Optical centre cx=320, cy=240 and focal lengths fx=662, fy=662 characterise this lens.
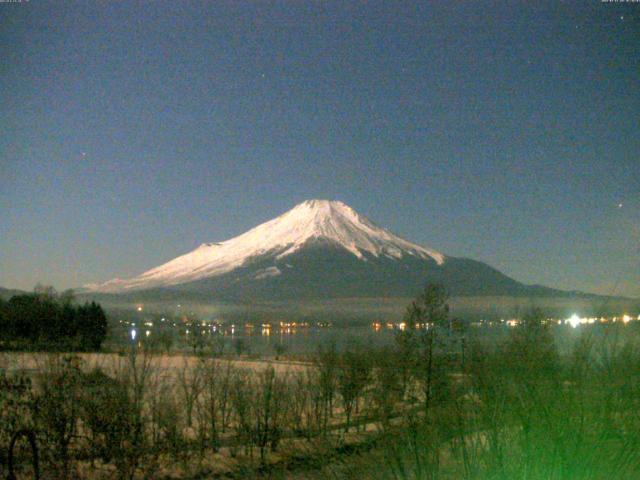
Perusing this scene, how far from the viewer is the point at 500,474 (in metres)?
3.94

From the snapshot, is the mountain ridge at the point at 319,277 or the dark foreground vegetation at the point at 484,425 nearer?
the dark foreground vegetation at the point at 484,425

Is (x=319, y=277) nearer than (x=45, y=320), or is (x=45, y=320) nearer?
(x=45, y=320)

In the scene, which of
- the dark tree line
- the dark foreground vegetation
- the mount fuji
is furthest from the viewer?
the mount fuji

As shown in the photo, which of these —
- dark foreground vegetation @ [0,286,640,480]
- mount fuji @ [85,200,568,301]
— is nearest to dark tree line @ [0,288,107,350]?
dark foreground vegetation @ [0,286,640,480]

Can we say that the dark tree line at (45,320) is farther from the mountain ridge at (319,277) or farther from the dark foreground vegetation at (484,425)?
the mountain ridge at (319,277)

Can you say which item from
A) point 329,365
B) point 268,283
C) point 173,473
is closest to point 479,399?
point 173,473

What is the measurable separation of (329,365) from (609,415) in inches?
782

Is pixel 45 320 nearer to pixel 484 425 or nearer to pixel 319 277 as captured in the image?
pixel 484 425

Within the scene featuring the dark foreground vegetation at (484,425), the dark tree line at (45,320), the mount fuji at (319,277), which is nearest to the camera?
the dark foreground vegetation at (484,425)

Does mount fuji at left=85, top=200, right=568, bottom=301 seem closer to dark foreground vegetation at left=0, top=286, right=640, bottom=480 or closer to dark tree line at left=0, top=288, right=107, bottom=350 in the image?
dark tree line at left=0, top=288, right=107, bottom=350

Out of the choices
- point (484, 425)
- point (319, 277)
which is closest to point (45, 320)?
point (484, 425)

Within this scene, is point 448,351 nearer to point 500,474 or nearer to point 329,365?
point 329,365

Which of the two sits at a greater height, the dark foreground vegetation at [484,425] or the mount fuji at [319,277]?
the mount fuji at [319,277]

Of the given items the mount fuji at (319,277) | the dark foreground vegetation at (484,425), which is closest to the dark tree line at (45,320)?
the dark foreground vegetation at (484,425)
